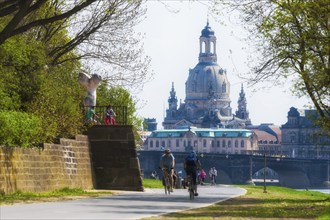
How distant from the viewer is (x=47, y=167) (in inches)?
1406

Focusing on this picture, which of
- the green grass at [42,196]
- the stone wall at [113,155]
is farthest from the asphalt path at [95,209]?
the stone wall at [113,155]

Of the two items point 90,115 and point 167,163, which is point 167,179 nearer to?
point 167,163

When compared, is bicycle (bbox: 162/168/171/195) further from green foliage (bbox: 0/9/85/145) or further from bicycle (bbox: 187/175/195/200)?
bicycle (bbox: 187/175/195/200)

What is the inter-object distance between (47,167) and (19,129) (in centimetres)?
238

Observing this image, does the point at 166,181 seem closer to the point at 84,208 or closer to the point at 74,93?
the point at 74,93

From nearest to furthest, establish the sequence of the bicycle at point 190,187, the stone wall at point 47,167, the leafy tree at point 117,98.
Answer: the stone wall at point 47,167, the bicycle at point 190,187, the leafy tree at point 117,98

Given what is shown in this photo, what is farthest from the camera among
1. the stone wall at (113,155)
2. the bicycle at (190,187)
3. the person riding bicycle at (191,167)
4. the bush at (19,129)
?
the stone wall at (113,155)

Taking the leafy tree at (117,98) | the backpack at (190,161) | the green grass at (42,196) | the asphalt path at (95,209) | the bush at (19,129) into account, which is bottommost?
the asphalt path at (95,209)

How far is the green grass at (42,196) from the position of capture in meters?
28.7

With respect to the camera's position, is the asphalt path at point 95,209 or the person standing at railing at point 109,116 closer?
the asphalt path at point 95,209

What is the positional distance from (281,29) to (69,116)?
8.99 meters

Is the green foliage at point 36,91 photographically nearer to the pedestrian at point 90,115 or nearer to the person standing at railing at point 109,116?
the pedestrian at point 90,115

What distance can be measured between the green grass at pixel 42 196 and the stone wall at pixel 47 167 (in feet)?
1.03

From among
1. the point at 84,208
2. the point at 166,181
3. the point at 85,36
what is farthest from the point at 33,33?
the point at 84,208
